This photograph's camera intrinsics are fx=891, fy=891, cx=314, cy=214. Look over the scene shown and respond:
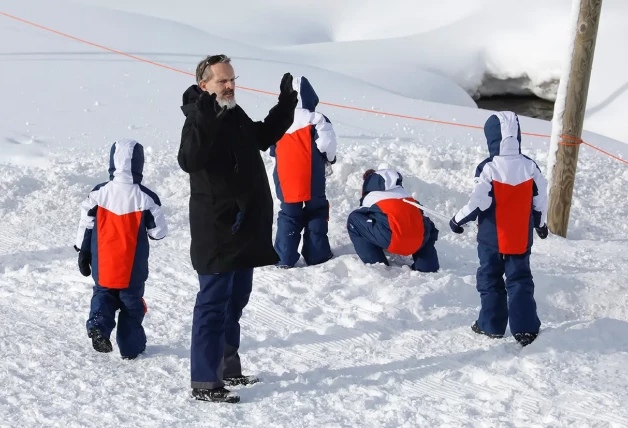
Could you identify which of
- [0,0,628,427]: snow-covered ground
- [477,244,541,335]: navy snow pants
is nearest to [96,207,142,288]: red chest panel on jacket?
[0,0,628,427]: snow-covered ground

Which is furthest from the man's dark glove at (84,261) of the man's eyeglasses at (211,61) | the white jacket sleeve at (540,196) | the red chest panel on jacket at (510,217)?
the white jacket sleeve at (540,196)

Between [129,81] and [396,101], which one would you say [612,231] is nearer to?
[396,101]

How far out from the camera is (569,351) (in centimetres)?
514

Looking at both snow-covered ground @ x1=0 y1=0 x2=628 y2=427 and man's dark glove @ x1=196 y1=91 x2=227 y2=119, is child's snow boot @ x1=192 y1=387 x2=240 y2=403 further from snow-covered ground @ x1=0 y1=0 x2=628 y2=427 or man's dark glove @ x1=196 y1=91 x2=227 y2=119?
man's dark glove @ x1=196 y1=91 x2=227 y2=119

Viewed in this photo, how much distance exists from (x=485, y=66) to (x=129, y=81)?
7.64m

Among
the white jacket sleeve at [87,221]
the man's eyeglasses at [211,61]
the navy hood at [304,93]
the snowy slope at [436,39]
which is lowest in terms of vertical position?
the white jacket sleeve at [87,221]

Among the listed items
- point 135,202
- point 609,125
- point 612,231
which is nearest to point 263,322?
point 135,202

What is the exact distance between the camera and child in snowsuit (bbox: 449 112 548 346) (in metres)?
5.29

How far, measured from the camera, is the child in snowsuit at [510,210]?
5289 mm

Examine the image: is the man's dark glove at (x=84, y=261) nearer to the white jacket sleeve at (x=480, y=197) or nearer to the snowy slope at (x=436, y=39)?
the white jacket sleeve at (x=480, y=197)

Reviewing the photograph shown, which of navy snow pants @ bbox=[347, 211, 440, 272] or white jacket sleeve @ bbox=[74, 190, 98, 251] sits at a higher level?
white jacket sleeve @ bbox=[74, 190, 98, 251]

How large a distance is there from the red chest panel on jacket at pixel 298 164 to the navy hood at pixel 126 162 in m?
1.77

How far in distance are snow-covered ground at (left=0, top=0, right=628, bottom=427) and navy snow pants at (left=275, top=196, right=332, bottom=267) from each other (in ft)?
0.72

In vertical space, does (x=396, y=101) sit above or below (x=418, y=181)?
above
